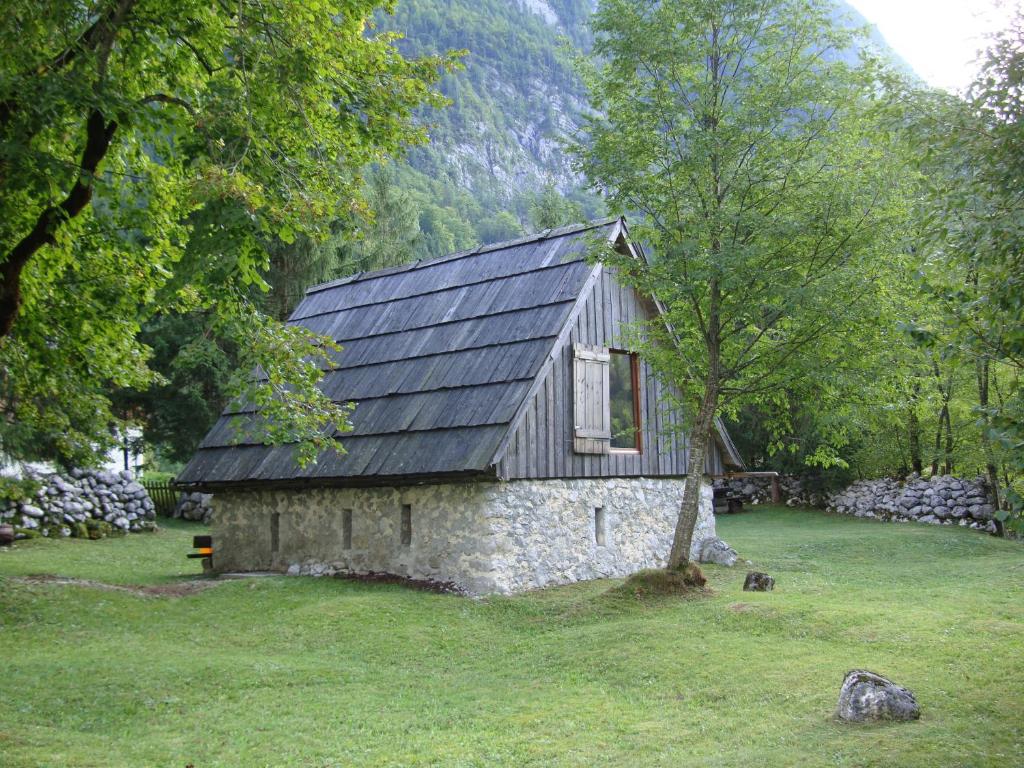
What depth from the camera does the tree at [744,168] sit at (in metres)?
12.3

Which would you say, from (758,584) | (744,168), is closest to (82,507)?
(758,584)

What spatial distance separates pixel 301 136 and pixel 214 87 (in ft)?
5.72

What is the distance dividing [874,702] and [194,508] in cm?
2590

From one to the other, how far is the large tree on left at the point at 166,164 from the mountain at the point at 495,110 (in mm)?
63623

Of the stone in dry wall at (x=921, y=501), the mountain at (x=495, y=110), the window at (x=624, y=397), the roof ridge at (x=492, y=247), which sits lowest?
the stone in dry wall at (x=921, y=501)

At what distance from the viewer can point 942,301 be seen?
7.41 metres

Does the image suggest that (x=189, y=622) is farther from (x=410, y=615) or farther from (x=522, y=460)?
(x=522, y=460)

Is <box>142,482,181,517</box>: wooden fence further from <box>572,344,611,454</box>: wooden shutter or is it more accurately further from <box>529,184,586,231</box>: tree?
<box>529,184,586,231</box>: tree

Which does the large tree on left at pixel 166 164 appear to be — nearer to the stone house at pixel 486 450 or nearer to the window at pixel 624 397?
the stone house at pixel 486 450

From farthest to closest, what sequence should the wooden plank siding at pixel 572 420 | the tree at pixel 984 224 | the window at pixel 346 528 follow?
the window at pixel 346 528 → the wooden plank siding at pixel 572 420 → the tree at pixel 984 224

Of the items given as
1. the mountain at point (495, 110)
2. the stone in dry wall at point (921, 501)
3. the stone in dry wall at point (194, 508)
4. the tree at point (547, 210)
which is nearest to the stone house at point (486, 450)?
the stone in dry wall at point (194, 508)

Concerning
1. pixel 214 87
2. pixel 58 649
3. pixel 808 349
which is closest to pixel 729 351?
pixel 808 349

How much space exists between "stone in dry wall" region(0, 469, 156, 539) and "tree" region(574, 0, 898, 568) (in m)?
16.2

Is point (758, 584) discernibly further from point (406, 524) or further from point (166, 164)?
point (166, 164)
